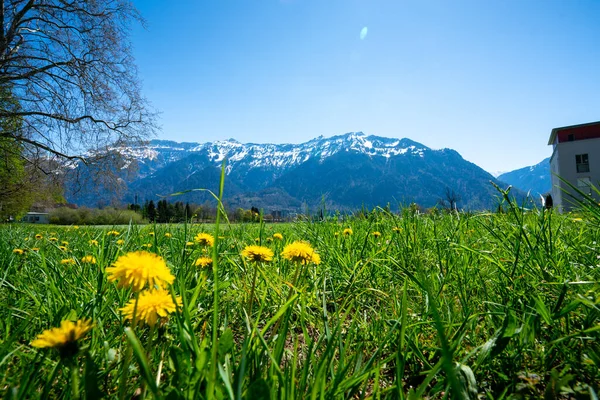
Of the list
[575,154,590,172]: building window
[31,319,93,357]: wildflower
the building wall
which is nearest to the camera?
[31,319,93,357]: wildflower

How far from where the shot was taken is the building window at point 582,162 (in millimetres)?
33606

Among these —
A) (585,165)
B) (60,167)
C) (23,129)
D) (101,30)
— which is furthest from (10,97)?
(585,165)

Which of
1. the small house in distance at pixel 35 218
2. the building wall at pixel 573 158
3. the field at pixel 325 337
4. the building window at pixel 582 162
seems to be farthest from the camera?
the small house in distance at pixel 35 218

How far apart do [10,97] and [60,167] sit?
3.29m

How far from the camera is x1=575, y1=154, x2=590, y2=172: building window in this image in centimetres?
3361

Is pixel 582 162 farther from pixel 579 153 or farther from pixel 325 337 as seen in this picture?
pixel 325 337

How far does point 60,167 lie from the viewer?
44.0ft

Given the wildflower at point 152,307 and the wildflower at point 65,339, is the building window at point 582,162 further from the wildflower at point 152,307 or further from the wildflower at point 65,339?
the wildflower at point 65,339

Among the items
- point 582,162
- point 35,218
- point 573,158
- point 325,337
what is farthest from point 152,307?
point 35,218

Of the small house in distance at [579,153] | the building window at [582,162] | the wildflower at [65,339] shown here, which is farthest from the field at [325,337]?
the building window at [582,162]

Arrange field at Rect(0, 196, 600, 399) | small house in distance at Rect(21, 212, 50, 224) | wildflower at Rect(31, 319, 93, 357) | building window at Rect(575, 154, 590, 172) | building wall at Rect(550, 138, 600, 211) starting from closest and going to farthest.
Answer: wildflower at Rect(31, 319, 93, 357), field at Rect(0, 196, 600, 399), building wall at Rect(550, 138, 600, 211), building window at Rect(575, 154, 590, 172), small house in distance at Rect(21, 212, 50, 224)

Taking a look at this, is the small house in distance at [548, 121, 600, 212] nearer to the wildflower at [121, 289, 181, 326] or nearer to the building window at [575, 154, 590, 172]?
the building window at [575, 154, 590, 172]

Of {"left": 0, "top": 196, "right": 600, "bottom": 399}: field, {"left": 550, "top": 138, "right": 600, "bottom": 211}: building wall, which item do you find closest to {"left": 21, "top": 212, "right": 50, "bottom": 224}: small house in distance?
{"left": 0, "top": 196, "right": 600, "bottom": 399}: field

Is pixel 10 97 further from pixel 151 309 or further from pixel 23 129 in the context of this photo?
pixel 151 309
